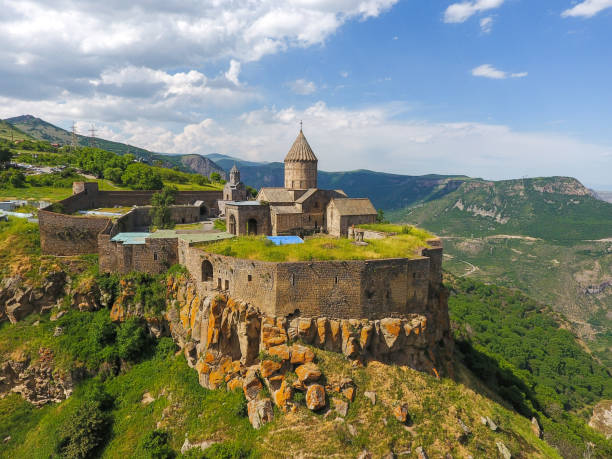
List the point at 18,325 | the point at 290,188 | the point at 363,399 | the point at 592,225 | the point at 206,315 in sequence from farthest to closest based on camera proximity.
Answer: the point at 592,225 < the point at 290,188 < the point at 18,325 < the point at 206,315 < the point at 363,399

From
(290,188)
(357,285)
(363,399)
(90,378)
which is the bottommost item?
(90,378)

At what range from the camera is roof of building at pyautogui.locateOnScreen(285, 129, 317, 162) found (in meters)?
32.1

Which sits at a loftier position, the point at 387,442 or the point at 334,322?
the point at 334,322

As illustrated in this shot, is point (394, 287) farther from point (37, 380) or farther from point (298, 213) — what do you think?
point (37, 380)

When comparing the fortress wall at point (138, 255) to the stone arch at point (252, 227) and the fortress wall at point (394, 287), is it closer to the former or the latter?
the stone arch at point (252, 227)

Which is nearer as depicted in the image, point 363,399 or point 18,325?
point 363,399

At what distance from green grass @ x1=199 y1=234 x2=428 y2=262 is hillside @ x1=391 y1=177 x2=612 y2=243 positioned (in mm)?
132425

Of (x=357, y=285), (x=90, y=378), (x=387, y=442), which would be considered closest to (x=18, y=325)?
(x=90, y=378)

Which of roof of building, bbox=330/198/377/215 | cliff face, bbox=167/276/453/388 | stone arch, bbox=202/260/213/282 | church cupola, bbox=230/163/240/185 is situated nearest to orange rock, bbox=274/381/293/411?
cliff face, bbox=167/276/453/388

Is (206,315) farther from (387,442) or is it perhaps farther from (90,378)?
(387,442)

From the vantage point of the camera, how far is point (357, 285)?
17500 millimetres

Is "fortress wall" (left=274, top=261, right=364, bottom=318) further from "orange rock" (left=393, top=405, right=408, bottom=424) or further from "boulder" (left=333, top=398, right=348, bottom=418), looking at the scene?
"orange rock" (left=393, top=405, right=408, bottom=424)

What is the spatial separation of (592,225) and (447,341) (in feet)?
474

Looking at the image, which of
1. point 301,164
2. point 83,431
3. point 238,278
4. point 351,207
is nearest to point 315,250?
point 238,278
